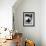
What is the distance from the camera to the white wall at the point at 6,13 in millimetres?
4258

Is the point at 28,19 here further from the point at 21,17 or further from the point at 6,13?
the point at 6,13

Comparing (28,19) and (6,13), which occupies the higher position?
(6,13)

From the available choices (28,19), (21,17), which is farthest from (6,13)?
(28,19)

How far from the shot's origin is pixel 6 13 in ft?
14.2

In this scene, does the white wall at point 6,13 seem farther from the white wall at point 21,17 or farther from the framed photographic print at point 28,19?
the framed photographic print at point 28,19

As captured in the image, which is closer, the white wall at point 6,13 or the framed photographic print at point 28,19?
the white wall at point 6,13

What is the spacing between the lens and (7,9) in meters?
4.29

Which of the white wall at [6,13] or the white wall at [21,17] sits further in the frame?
the white wall at [21,17]

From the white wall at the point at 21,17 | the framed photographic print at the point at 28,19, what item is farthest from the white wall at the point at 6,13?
the framed photographic print at the point at 28,19

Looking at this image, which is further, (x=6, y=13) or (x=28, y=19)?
(x=28, y=19)

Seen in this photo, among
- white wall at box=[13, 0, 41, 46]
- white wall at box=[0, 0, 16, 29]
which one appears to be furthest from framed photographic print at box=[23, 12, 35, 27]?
white wall at box=[0, 0, 16, 29]

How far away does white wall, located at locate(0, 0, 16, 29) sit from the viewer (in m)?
4.26

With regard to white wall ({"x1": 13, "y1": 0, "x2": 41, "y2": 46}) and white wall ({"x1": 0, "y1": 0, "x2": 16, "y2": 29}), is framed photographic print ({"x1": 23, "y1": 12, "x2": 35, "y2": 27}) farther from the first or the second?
white wall ({"x1": 0, "y1": 0, "x2": 16, "y2": 29})

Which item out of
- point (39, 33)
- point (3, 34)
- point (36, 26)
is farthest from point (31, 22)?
point (3, 34)
